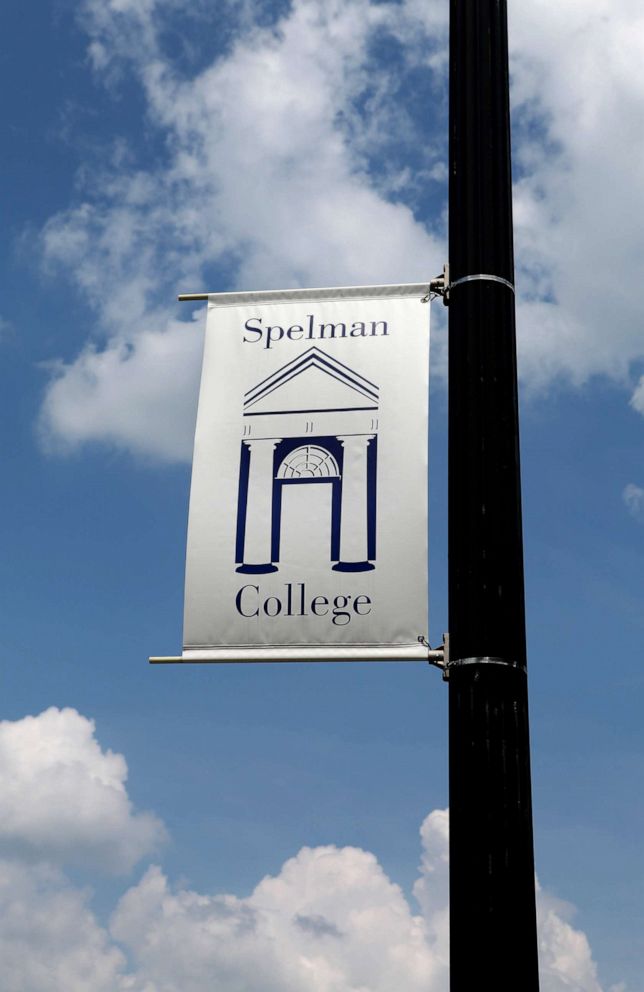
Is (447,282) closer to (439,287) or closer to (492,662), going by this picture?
(439,287)

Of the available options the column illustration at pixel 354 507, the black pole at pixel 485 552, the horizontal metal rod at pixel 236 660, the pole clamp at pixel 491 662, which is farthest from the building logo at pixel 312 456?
the pole clamp at pixel 491 662

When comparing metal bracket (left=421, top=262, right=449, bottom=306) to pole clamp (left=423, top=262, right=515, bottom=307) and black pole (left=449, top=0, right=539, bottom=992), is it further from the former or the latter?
black pole (left=449, top=0, right=539, bottom=992)

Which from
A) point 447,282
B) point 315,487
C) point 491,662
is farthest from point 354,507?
point 491,662

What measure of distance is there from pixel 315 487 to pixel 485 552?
1539mm

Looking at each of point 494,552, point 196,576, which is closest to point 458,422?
point 494,552

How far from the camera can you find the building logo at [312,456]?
8.23 metres

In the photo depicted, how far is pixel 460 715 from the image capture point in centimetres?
A: 695

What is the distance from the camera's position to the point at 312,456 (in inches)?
334

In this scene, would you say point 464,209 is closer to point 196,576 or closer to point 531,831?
point 196,576

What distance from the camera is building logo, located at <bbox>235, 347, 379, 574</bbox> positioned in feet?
27.0

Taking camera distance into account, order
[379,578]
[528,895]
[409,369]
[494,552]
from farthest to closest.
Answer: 1. [409,369]
2. [379,578]
3. [494,552]
4. [528,895]

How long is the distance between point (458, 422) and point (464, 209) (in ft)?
5.06

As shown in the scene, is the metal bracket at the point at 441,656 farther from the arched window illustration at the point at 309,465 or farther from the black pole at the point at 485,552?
the arched window illustration at the point at 309,465

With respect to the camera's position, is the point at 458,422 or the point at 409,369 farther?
the point at 409,369
